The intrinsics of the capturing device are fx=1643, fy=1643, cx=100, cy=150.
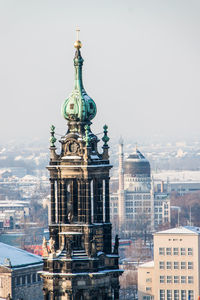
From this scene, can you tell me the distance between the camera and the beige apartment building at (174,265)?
122m

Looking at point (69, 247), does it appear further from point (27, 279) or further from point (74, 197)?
point (27, 279)

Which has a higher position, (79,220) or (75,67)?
(75,67)

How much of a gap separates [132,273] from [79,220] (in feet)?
271

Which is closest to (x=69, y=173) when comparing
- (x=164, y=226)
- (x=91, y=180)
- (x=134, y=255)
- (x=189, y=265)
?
(x=91, y=180)

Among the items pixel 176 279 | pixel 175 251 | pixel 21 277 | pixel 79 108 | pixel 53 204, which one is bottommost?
pixel 176 279

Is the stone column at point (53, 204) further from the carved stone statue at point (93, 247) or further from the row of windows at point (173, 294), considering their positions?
the row of windows at point (173, 294)

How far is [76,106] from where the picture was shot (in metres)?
46.9

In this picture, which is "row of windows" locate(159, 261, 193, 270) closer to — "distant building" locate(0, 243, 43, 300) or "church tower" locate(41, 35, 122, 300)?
"distant building" locate(0, 243, 43, 300)

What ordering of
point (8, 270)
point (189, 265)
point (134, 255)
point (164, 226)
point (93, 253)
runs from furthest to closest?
point (164, 226) → point (134, 255) → point (189, 265) → point (8, 270) → point (93, 253)

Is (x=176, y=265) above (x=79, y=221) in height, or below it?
below

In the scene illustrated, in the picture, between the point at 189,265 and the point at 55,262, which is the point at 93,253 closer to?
the point at 55,262

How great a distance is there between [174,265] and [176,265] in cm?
20

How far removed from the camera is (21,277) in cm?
10206

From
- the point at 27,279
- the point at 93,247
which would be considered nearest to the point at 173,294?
the point at 27,279
